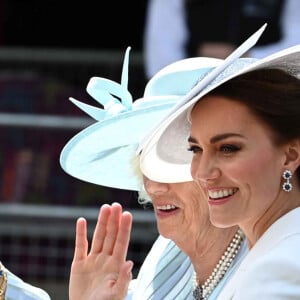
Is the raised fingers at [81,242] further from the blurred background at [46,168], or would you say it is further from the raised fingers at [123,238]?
the blurred background at [46,168]

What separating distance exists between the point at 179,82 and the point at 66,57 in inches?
156

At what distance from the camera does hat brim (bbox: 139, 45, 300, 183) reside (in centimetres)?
228

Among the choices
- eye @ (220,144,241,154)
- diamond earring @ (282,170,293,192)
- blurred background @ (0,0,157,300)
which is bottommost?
blurred background @ (0,0,157,300)

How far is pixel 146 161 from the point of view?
3090 mm

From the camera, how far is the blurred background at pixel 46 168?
6.81 metres

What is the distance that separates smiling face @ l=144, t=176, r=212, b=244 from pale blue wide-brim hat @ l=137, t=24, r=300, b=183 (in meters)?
0.07

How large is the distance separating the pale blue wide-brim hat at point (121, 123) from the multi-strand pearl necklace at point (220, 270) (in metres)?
0.39

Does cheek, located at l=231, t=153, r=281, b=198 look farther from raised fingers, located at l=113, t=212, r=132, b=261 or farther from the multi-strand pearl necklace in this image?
the multi-strand pearl necklace

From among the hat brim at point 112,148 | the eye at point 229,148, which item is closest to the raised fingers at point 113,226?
the hat brim at point 112,148

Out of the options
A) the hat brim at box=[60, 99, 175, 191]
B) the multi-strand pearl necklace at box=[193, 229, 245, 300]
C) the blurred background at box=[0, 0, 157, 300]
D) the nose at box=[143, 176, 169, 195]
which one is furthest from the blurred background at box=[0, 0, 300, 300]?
the multi-strand pearl necklace at box=[193, 229, 245, 300]

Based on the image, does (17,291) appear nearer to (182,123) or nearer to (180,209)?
(180,209)

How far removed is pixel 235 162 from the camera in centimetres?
229

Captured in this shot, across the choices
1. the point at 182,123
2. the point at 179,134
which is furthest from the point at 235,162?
the point at 179,134

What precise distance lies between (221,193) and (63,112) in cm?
466
